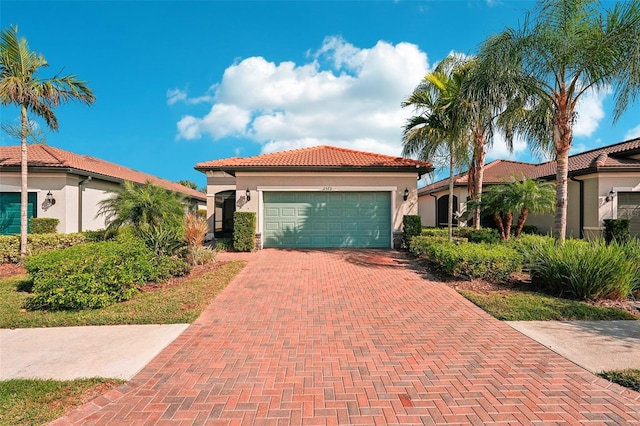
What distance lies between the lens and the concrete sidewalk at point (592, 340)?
12.3 ft

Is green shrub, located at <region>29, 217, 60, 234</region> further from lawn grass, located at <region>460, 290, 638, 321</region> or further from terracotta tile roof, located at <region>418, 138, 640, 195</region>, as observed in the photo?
terracotta tile roof, located at <region>418, 138, 640, 195</region>

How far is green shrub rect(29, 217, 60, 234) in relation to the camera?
1147cm

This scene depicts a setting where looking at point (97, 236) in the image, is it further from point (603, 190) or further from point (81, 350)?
point (603, 190)

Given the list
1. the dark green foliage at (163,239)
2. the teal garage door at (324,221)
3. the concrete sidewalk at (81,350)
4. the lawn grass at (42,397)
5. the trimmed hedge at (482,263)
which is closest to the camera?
the lawn grass at (42,397)

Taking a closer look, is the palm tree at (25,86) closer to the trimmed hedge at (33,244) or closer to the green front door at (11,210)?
the trimmed hedge at (33,244)

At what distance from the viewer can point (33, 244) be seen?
988 centimetres

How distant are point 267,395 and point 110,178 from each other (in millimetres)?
15262

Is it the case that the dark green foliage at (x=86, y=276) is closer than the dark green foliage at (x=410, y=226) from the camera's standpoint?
Yes

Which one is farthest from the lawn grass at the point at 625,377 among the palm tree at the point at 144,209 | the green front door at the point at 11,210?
the green front door at the point at 11,210

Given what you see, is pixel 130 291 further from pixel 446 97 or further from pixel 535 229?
pixel 535 229

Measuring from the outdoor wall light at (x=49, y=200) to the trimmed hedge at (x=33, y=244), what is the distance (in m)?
2.69

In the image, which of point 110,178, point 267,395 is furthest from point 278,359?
point 110,178

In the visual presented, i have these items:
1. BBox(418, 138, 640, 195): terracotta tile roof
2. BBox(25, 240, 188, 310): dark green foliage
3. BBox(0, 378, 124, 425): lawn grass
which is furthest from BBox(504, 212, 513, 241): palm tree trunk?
BBox(0, 378, 124, 425): lawn grass

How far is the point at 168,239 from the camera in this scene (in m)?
8.68
